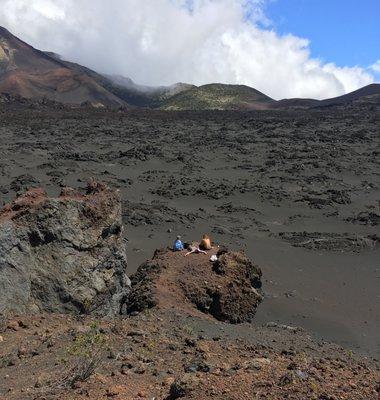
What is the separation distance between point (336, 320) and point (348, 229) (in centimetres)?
735

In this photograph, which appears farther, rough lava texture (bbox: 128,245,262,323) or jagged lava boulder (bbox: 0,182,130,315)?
rough lava texture (bbox: 128,245,262,323)

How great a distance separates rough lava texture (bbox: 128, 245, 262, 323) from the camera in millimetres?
8859

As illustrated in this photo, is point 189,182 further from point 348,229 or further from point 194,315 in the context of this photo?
point 194,315

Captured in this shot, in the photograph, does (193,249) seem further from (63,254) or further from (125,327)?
(125,327)

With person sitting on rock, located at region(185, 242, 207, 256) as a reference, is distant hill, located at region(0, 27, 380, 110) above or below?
above

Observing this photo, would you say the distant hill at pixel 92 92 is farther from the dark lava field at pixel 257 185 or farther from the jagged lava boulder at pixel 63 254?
the jagged lava boulder at pixel 63 254

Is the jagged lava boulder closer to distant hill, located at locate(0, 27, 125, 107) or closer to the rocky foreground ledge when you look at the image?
the rocky foreground ledge

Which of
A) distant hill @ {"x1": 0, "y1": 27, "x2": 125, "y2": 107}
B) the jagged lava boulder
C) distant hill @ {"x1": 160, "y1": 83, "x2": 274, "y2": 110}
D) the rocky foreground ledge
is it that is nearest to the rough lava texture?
the rocky foreground ledge

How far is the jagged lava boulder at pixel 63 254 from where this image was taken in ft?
24.0

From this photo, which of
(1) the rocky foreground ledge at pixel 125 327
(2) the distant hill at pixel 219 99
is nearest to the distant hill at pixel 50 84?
(2) the distant hill at pixel 219 99

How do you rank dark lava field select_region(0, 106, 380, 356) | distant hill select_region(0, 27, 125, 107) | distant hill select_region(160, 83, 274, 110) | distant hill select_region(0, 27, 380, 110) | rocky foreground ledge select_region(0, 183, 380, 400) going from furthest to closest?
distant hill select_region(160, 83, 274, 110) < distant hill select_region(0, 27, 380, 110) < distant hill select_region(0, 27, 125, 107) < dark lava field select_region(0, 106, 380, 356) < rocky foreground ledge select_region(0, 183, 380, 400)

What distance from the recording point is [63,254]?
7.94 m

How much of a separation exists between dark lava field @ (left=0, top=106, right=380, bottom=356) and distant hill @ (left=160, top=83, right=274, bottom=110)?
19.2m

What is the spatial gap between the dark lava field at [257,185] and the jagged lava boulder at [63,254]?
3418 millimetres
